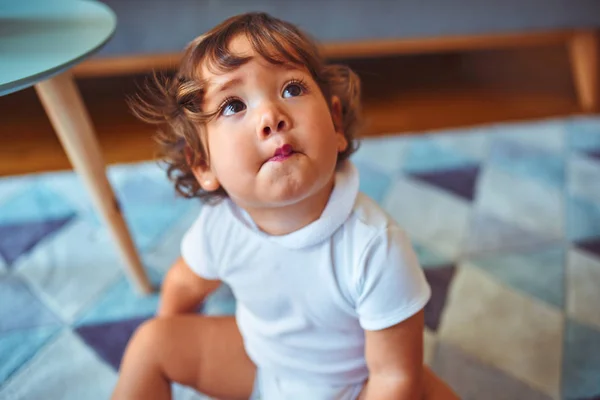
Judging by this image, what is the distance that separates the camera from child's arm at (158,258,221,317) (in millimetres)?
600

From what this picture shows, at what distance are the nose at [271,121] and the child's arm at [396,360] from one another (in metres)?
0.21

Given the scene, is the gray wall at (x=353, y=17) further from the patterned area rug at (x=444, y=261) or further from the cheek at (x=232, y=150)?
the cheek at (x=232, y=150)

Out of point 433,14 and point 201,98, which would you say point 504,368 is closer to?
point 201,98

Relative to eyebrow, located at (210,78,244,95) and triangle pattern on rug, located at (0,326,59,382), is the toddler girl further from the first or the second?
triangle pattern on rug, located at (0,326,59,382)

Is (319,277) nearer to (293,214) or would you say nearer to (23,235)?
(293,214)

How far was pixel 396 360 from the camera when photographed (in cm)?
48

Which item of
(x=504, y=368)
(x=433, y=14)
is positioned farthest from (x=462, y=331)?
(x=433, y=14)

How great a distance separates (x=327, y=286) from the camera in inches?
18.8

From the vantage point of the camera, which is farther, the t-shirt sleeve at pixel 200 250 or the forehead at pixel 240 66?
the t-shirt sleeve at pixel 200 250

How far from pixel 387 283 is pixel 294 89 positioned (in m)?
0.19

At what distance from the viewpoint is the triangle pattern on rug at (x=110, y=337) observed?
2.40ft

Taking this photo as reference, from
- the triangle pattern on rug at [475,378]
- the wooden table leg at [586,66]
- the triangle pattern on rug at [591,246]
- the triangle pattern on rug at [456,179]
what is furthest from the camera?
the wooden table leg at [586,66]

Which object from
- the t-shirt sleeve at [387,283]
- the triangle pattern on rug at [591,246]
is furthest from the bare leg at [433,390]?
the triangle pattern on rug at [591,246]

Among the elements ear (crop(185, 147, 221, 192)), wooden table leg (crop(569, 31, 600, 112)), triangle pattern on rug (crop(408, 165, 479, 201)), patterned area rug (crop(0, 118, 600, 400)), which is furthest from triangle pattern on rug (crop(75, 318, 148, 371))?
wooden table leg (crop(569, 31, 600, 112))
